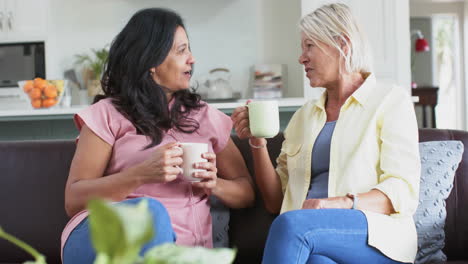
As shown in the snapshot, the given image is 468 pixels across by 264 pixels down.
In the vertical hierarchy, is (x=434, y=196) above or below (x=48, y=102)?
below

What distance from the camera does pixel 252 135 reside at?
5.80 ft

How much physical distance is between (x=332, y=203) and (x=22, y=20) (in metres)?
3.83

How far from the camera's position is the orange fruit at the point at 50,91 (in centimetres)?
429

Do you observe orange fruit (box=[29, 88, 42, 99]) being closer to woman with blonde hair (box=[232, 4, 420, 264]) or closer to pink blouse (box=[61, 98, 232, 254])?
pink blouse (box=[61, 98, 232, 254])

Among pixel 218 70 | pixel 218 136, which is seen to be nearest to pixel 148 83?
pixel 218 136

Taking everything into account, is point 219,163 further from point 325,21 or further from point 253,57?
point 253,57

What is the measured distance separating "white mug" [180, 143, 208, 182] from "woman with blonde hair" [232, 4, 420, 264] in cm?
19

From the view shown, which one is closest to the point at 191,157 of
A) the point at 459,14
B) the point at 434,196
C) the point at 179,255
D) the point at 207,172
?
the point at 207,172

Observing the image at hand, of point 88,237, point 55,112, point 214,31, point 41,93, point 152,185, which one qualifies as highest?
point 214,31

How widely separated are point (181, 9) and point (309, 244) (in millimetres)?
3844

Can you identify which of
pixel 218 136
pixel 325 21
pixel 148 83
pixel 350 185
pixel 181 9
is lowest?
pixel 350 185

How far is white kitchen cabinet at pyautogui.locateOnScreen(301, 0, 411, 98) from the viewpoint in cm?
449

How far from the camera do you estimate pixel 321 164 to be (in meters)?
1.83

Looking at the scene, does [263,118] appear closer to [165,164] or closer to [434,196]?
[165,164]
